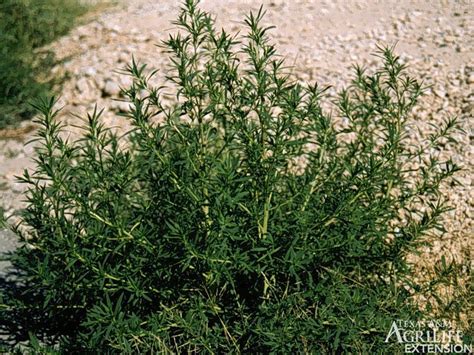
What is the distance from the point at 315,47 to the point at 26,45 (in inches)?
93.3

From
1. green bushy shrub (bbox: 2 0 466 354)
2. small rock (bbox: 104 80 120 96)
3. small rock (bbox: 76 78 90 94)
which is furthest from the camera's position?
small rock (bbox: 76 78 90 94)

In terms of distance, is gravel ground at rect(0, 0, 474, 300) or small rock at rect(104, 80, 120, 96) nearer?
gravel ground at rect(0, 0, 474, 300)

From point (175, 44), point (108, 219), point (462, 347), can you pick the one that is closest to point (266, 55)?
point (175, 44)

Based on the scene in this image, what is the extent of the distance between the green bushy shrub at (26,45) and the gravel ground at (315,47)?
0.13 metres

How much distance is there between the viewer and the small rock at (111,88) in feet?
18.9

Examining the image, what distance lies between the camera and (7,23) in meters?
6.30

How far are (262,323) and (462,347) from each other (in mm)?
862

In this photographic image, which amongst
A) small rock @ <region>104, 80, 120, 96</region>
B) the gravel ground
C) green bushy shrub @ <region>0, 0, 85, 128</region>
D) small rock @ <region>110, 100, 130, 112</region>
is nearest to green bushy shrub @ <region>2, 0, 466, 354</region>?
the gravel ground

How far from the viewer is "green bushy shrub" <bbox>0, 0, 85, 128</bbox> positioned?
19.5 feet

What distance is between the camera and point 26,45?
638 centimetres

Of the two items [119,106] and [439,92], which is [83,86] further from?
[439,92]

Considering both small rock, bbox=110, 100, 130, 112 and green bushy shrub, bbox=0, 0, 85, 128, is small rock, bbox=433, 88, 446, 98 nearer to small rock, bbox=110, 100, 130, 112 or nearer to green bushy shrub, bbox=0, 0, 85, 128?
small rock, bbox=110, 100, 130, 112

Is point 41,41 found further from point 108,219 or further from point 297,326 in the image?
point 297,326

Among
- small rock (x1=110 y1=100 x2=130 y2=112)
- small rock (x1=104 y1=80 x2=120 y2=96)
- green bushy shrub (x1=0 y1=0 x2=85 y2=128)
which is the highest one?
green bushy shrub (x1=0 y1=0 x2=85 y2=128)
